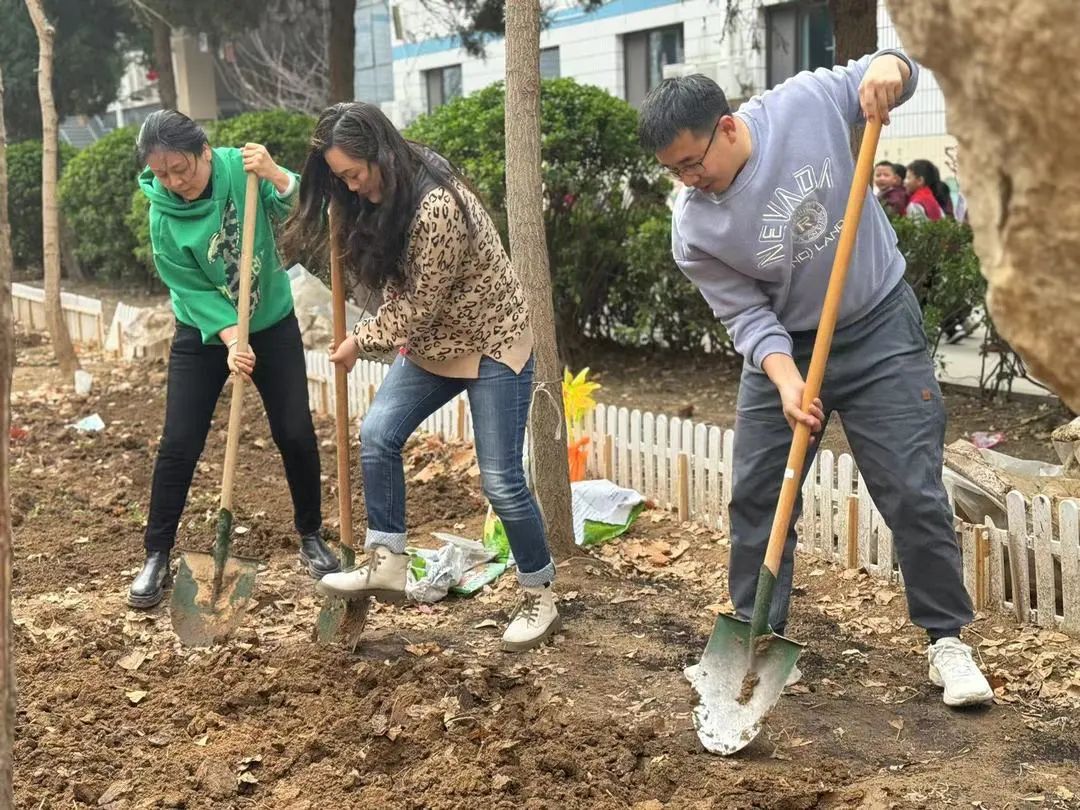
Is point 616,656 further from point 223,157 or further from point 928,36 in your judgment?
point 928,36

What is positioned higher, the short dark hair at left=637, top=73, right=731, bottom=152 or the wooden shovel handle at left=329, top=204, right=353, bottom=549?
the short dark hair at left=637, top=73, right=731, bottom=152

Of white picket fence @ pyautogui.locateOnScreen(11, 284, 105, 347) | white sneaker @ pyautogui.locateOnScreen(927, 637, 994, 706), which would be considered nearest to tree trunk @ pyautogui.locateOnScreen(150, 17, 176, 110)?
white picket fence @ pyautogui.locateOnScreen(11, 284, 105, 347)

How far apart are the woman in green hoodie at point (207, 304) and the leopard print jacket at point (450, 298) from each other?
0.81 metres

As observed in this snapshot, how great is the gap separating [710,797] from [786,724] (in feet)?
1.96

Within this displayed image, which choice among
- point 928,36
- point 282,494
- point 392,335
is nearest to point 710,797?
point 392,335

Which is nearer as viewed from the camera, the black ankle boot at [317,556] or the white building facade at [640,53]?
the black ankle boot at [317,556]

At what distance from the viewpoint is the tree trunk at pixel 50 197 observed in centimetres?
858

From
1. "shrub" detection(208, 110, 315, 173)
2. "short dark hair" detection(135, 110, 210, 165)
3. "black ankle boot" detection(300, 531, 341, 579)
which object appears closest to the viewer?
"short dark hair" detection(135, 110, 210, 165)

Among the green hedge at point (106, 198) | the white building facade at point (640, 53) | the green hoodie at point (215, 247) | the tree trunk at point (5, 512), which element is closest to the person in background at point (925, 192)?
the white building facade at point (640, 53)

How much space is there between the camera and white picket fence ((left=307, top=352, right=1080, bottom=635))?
400 cm

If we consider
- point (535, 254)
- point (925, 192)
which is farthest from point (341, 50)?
point (535, 254)

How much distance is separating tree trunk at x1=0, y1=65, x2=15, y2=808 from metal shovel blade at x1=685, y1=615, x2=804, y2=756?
173cm

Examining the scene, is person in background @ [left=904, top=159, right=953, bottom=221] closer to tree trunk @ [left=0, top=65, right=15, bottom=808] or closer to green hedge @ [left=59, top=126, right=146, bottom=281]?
tree trunk @ [left=0, top=65, right=15, bottom=808]

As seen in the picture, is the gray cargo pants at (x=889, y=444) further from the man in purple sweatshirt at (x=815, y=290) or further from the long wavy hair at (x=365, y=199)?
the long wavy hair at (x=365, y=199)
